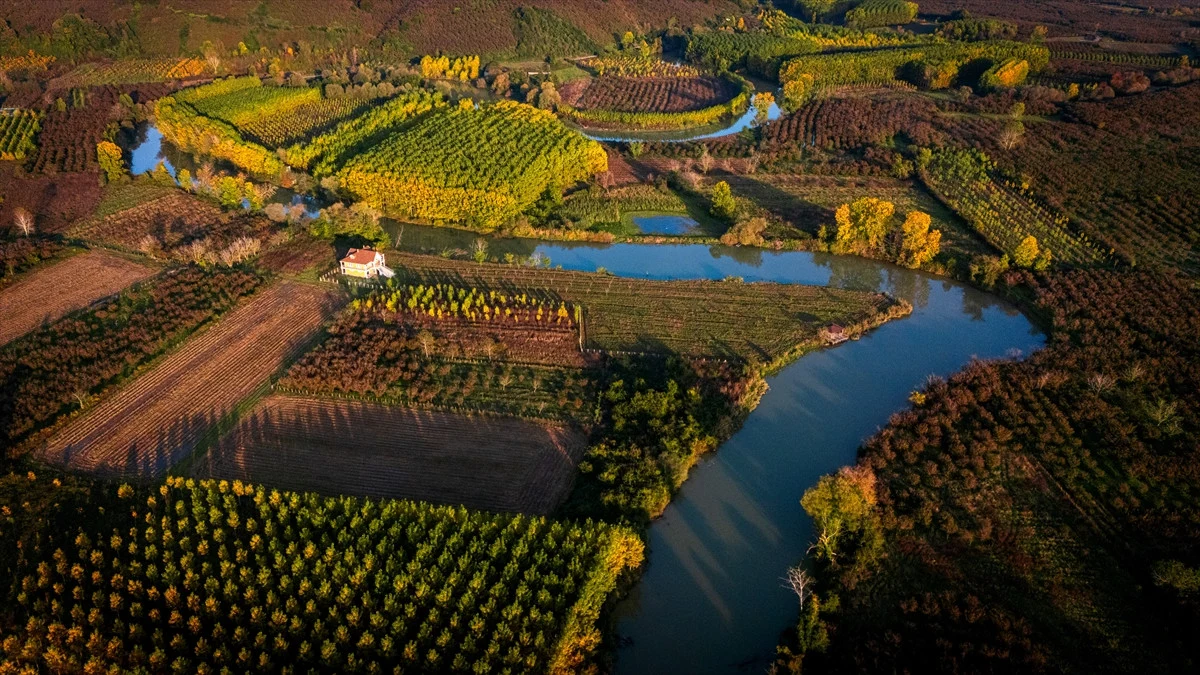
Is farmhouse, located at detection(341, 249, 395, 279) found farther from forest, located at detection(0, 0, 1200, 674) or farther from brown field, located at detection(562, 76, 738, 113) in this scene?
brown field, located at detection(562, 76, 738, 113)

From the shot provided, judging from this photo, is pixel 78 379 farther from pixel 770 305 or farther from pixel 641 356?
pixel 770 305

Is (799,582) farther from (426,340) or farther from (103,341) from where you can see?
(103,341)

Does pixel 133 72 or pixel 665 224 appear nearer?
pixel 665 224

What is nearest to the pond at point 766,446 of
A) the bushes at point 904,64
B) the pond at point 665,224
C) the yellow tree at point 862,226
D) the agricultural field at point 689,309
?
the yellow tree at point 862,226

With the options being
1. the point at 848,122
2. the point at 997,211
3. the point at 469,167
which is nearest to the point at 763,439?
the point at 469,167

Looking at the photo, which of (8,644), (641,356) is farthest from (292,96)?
(8,644)

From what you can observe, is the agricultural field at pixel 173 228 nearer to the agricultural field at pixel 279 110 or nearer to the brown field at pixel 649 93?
the agricultural field at pixel 279 110

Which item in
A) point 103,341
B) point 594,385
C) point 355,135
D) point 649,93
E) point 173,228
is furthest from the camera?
point 649,93
